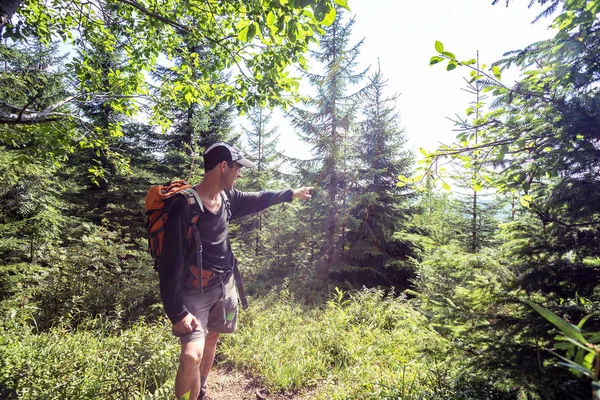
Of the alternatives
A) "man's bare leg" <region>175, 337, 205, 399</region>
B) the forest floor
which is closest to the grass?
the forest floor

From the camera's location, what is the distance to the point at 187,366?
2.48 metres

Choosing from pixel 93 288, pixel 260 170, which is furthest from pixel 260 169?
pixel 93 288

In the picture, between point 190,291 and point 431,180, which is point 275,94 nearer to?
point 431,180

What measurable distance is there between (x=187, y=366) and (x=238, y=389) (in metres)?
2.09

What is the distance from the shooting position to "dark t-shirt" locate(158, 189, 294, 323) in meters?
2.45

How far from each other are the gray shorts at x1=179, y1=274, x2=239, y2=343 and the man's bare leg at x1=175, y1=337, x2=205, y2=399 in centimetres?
6

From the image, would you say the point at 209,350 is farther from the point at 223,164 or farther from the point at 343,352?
the point at 343,352

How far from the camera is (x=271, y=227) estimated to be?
1412cm

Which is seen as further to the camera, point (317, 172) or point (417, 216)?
point (317, 172)

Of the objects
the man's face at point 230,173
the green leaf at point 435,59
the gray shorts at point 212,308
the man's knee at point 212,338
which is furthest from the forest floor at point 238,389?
the green leaf at point 435,59

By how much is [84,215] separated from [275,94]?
13.4 meters

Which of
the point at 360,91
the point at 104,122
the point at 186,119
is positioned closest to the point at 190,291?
the point at 360,91

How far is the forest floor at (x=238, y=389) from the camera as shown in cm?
380

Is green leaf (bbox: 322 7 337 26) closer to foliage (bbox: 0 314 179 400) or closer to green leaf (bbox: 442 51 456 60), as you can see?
green leaf (bbox: 442 51 456 60)
